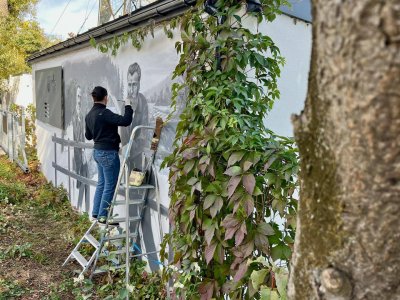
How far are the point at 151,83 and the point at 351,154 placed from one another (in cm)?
412

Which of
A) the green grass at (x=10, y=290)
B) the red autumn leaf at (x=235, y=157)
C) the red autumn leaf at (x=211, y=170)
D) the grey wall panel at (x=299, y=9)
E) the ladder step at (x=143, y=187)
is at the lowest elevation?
the green grass at (x=10, y=290)

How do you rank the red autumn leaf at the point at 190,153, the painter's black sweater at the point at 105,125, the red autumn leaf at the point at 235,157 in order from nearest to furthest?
the red autumn leaf at the point at 235,157 → the red autumn leaf at the point at 190,153 → the painter's black sweater at the point at 105,125

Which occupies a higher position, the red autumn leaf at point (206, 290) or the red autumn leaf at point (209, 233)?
the red autumn leaf at point (209, 233)

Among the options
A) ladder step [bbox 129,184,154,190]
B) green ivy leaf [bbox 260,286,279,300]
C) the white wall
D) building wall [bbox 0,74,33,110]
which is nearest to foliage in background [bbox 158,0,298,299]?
green ivy leaf [bbox 260,286,279,300]

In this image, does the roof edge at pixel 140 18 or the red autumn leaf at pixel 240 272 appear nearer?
the red autumn leaf at pixel 240 272

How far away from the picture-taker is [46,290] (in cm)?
463

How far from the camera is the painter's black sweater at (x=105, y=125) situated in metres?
4.81

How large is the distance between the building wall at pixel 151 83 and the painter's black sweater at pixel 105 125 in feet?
0.83

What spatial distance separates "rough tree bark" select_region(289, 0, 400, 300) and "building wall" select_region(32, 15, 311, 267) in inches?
110

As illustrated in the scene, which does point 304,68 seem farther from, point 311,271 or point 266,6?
point 311,271

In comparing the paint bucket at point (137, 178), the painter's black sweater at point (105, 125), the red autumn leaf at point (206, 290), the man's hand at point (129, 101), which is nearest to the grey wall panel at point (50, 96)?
the painter's black sweater at point (105, 125)

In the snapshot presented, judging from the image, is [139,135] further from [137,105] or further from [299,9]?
[299,9]

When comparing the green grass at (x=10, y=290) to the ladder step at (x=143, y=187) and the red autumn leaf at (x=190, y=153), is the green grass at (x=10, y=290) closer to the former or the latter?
the ladder step at (x=143, y=187)

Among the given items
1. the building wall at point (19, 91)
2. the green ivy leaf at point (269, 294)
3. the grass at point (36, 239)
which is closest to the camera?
the green ivy leaf at point (269, 294)
